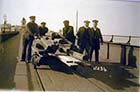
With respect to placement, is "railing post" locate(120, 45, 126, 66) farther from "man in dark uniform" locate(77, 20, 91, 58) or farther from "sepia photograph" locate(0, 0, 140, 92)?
"man in dark uniform" locate(77, 20, 91, 58)

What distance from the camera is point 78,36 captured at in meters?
1.85

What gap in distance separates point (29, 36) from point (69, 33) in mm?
293

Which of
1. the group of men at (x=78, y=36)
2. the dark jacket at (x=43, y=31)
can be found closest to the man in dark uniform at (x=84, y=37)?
the group of men at (x=78, y=36)

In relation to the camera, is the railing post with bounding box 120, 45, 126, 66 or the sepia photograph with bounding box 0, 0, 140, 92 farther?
the railing post with bounding box 120, 45, 126, 66

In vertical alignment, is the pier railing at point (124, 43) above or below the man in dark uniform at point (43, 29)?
below

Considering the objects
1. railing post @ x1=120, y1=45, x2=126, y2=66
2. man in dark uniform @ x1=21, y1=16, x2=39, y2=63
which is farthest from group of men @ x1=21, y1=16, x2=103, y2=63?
railing post @ x1=120, y1=45, x2=126, y2=66

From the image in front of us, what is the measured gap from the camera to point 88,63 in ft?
6.11

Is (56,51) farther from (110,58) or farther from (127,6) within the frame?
(127,6)

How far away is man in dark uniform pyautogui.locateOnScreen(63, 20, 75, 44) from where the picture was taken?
6.03ft

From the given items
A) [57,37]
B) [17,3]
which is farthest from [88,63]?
[17,3]

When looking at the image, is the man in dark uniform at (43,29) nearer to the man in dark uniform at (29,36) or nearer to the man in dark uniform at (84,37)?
the man in dark uniform at (29,36)

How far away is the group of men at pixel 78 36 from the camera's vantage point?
180 centimetres

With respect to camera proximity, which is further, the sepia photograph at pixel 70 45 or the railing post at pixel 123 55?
the railing post at pixel 123 55

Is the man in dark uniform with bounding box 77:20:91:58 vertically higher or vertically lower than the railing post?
higher
